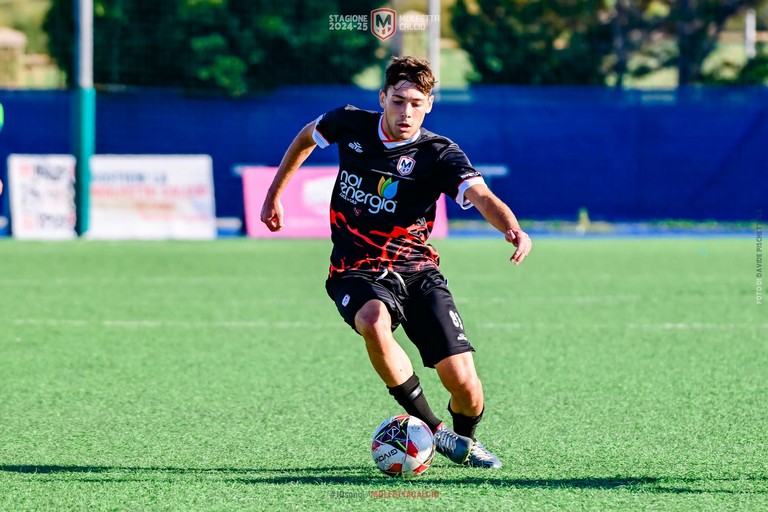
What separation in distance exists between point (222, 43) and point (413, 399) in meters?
19.1

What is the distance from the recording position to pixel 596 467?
204 inches

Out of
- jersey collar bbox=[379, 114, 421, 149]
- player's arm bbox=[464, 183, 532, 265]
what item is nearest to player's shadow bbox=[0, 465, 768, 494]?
player's arm bbox=[464, 183, 532, 265]

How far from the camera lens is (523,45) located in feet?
80.0

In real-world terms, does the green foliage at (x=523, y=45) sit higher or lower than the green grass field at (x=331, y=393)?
higher

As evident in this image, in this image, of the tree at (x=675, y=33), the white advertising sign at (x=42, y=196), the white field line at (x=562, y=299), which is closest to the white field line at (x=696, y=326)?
the white field line at (x=562, y=299)

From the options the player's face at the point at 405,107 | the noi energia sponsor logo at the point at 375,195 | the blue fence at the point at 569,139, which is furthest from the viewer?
the blue fence at the point at 569,139

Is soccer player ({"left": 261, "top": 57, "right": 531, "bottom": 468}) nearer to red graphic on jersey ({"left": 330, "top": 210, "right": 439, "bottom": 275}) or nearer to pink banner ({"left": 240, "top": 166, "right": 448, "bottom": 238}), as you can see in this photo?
red graphic on jersey ({"left": 330, "top": 210, "right": 439, "bottom": 275})

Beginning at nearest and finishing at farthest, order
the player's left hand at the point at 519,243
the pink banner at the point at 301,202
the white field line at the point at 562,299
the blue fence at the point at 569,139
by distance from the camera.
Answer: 1. the player's left hand at the point at 519,243
2. the white field line at the point at 562,299
3. the pink banner at the point at 301,202
4. the blue fence at the point at 569,139

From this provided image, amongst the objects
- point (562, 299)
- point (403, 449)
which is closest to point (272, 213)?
point (403, 449)

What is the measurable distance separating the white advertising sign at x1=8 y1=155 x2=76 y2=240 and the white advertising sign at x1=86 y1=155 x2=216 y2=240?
33 centimetres

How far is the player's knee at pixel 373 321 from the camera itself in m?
5.11

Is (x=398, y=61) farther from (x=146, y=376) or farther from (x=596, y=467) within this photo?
(x=146, y=376)

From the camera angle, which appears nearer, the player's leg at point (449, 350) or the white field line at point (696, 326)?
the player's leg at point (449, 350)

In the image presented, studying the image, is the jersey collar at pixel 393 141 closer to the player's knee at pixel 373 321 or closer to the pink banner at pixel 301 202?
the player's knee at pixel 373 321
